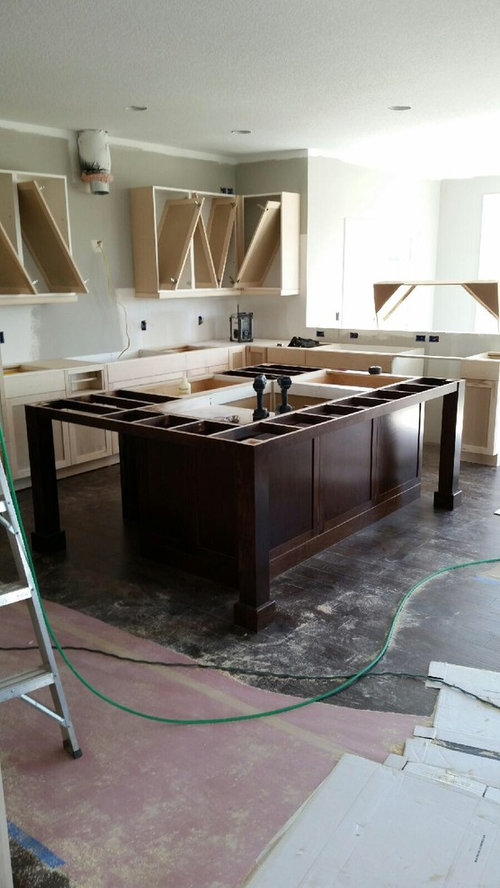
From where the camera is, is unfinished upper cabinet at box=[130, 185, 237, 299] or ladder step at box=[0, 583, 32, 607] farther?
unfinished upper cabinet at box=[130, 185, 237, 299]

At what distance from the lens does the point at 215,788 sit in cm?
217

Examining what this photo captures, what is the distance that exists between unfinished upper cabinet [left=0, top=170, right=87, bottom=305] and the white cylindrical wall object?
40 cm

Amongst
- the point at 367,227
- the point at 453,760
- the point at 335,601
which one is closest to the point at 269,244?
the point at 367,227

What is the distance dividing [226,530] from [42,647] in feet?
4.84

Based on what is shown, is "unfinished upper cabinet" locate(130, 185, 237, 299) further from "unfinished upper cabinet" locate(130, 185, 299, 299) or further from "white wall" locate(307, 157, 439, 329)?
"white wall" locate(307, 157, 439, 329)

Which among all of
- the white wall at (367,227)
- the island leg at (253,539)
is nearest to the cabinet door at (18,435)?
the island leg at (253,539)

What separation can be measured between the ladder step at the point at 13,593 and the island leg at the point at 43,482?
182cm

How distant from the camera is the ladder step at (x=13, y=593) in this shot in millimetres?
2088

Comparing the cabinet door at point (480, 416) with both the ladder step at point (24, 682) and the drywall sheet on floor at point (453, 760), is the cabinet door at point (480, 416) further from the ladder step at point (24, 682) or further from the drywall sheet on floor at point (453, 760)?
the ladder step at point (24, 682)

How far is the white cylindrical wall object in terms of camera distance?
5.80m

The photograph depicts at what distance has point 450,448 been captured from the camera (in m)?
4.68

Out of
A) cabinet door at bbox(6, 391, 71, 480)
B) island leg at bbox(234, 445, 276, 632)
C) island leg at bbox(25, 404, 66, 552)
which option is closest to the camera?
island leg at bbox(234, 445, 276, 632)

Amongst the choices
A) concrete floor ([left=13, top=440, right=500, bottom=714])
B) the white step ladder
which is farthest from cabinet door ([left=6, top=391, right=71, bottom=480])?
the white step ladder

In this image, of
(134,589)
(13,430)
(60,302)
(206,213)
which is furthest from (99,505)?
(206,213)
